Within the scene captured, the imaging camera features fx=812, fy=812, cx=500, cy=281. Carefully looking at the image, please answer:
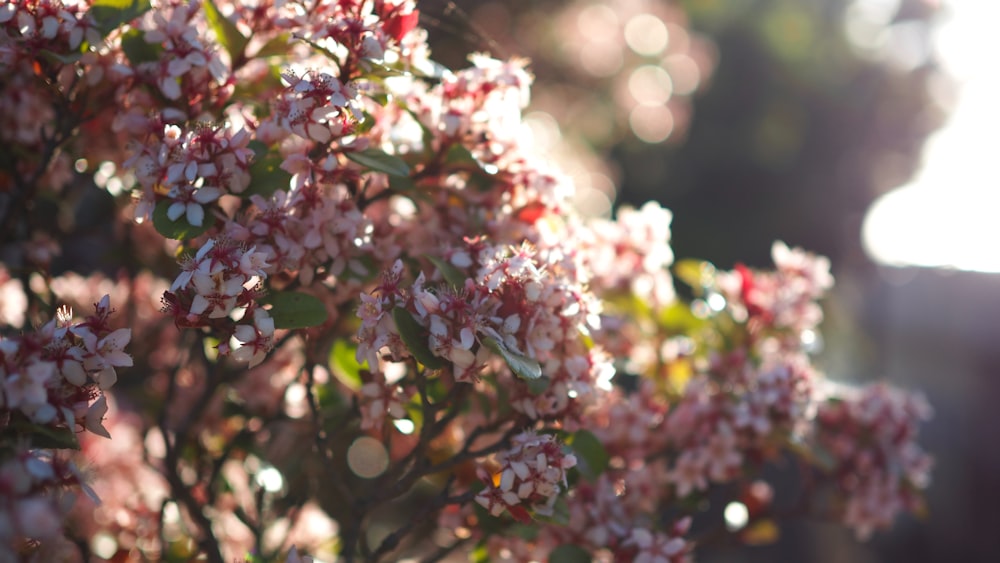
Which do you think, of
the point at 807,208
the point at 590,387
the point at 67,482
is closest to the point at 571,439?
the point at 590,387

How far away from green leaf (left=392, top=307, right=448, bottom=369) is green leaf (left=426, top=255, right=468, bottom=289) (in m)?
0.08

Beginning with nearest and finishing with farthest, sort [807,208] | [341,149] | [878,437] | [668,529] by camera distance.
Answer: [341,149] → [668,529] → [878,437] → [807,208]

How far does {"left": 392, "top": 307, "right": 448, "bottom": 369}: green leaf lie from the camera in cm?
108

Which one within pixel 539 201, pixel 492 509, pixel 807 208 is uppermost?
pixel 539 201

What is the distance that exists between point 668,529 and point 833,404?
2.14 feet

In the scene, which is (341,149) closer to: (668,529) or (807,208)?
(668,529)

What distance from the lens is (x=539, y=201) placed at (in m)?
1.41

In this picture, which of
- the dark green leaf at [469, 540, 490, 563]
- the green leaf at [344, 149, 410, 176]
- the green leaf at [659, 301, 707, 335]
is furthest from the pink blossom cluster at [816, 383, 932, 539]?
the green leaf at [344, 149, 410, 176]

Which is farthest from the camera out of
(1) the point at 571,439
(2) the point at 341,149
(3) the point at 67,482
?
(1) the point at 571,439

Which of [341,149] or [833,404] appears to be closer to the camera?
[341,149]

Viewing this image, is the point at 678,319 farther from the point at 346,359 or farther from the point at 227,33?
the point at 227,33

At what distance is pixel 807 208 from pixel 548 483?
11062 millimetres

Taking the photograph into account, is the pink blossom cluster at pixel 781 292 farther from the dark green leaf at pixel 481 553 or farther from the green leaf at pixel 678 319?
the dark green leaf at pixel 481 553

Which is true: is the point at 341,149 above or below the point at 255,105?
above
